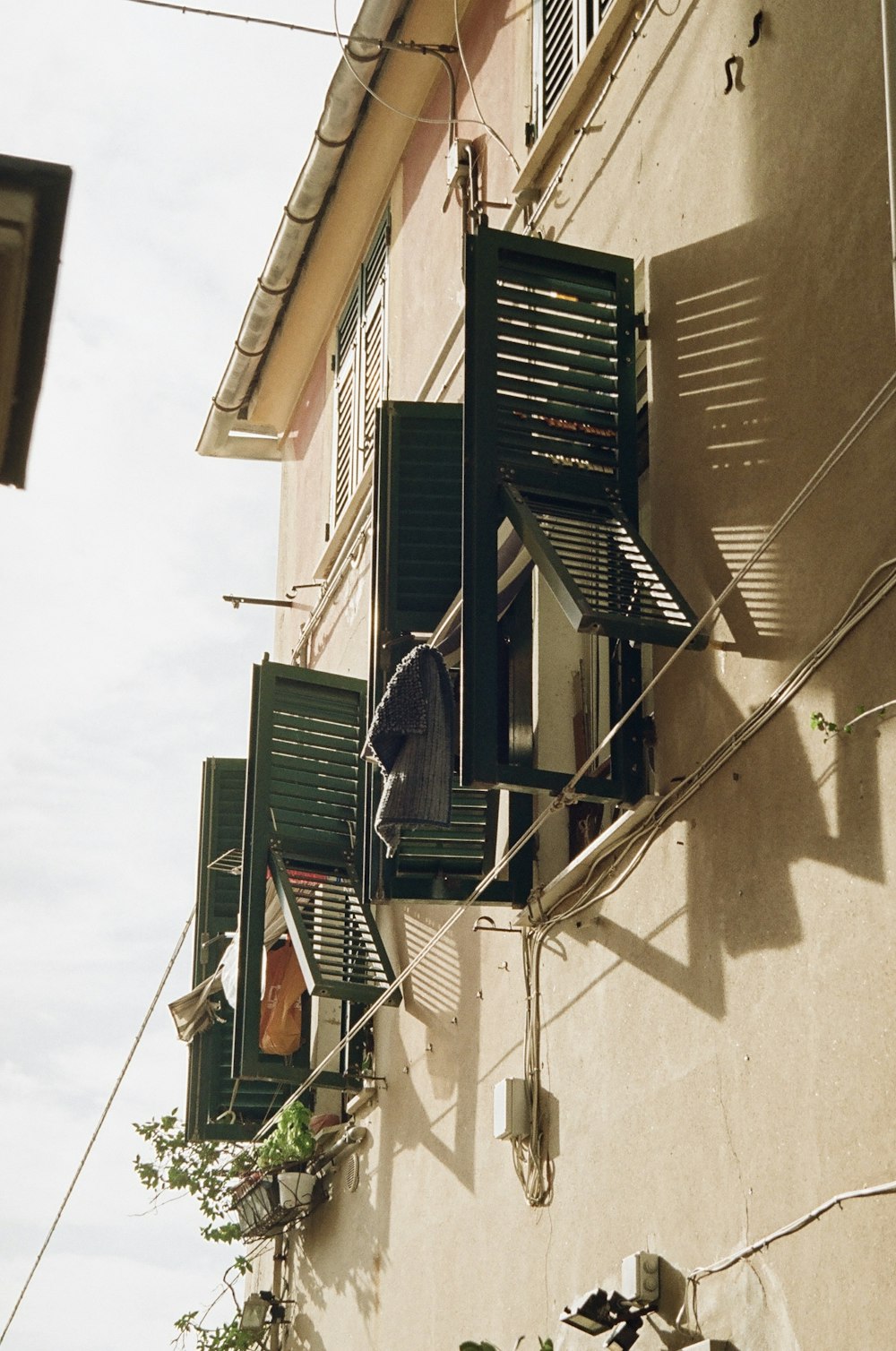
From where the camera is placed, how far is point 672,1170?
614 cm

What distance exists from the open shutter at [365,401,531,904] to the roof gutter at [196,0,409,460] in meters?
3.83

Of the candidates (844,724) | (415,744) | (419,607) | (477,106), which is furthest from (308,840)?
(844,724)

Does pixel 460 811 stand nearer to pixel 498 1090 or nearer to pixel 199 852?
pixel 498 1090

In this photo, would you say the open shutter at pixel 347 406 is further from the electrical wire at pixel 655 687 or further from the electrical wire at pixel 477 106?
the electrical wire at pixel 655 687

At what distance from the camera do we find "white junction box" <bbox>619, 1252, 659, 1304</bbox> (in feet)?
19.8

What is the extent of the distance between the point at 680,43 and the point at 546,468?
2.02 meters

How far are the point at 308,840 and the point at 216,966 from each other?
2.08m

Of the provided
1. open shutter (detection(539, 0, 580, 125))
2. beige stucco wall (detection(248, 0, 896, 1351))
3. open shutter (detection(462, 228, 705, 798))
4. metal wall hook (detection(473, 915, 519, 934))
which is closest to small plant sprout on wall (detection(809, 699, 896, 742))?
beige stucco wall (detection(248, 0, 896, 1351))

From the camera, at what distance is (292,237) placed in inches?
523

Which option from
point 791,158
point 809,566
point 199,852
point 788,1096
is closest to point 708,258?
point 791,158

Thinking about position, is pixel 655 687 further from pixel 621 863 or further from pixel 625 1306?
pixel 625 1306

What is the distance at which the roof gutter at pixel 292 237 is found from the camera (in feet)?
37.4

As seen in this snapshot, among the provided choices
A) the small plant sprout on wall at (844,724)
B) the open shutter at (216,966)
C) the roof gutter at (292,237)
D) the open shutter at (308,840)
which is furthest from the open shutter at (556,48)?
the open shutter at (216,966)

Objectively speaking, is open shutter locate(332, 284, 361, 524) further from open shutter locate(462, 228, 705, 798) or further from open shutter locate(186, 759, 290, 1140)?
open shutter locate(462, 228, 705, 798)
